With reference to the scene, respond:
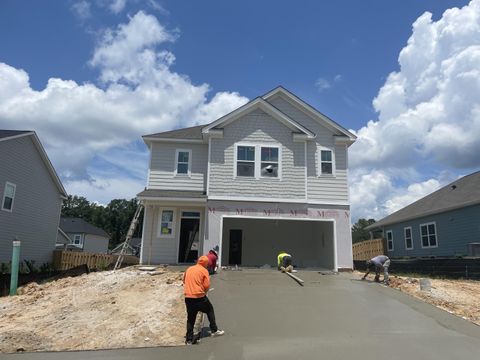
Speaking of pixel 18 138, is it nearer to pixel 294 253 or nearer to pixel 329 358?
pixel 294 253

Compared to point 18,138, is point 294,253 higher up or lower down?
lower down

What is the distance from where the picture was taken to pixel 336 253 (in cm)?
1853

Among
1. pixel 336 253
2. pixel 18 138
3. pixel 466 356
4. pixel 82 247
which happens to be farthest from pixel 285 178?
pixel 82 247

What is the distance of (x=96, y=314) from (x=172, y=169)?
10.0 meters

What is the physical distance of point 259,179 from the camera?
1856 cm

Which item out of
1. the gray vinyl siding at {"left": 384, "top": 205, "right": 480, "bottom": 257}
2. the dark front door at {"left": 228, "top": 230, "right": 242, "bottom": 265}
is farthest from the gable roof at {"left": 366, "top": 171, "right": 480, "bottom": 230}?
the dark front door at {"left": 228, "top": 230, "right": 242, "bottom": 265}

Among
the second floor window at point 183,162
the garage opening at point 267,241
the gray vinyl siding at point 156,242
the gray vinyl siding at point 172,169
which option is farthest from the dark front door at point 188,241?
the second floor window at point 183,162

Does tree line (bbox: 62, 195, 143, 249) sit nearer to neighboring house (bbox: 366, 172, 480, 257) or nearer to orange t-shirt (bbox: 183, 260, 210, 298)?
neighboring house (bbox: 366, 172, 480, 257)

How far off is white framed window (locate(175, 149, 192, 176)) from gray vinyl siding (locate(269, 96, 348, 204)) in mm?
4956

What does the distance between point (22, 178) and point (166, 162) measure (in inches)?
345

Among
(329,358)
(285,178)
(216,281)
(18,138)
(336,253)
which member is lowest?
(329,358)

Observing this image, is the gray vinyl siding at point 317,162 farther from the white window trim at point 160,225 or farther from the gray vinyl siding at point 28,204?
the gray vinyl siding at point 28,204

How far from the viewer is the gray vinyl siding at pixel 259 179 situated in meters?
18.4

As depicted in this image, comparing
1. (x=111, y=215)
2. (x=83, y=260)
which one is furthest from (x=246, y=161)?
(x=111, y=215)
